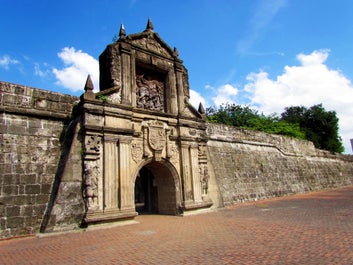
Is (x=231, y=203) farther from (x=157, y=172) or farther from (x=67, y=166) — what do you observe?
(x=67, y=166)

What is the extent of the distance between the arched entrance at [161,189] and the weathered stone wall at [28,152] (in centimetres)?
366

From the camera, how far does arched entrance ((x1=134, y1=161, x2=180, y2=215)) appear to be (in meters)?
11.1

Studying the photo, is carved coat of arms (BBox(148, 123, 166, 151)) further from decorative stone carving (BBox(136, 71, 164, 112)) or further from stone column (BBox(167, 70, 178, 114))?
stone column (BBox(167, 70, 178, 114))

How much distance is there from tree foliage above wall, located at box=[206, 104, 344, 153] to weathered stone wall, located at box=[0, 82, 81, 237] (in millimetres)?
22892

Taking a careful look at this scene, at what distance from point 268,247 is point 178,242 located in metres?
1.84

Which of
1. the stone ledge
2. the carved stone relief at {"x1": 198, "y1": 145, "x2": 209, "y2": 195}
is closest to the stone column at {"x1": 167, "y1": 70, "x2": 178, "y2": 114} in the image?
the carved stone relief at {"x1": 198, "y1": 145, "x2": 209, "y2": 195}

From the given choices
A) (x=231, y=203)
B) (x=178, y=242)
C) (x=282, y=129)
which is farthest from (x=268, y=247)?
(x=282, y=129)

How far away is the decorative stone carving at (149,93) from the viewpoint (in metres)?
11.2

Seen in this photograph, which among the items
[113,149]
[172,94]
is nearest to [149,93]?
[172,94]

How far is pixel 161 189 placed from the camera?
11.7 m

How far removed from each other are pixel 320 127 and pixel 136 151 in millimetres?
34644

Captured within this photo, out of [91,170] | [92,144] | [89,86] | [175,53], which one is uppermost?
[175,53]

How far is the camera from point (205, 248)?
5293 mm

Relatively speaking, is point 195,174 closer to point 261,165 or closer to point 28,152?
point 28,152
